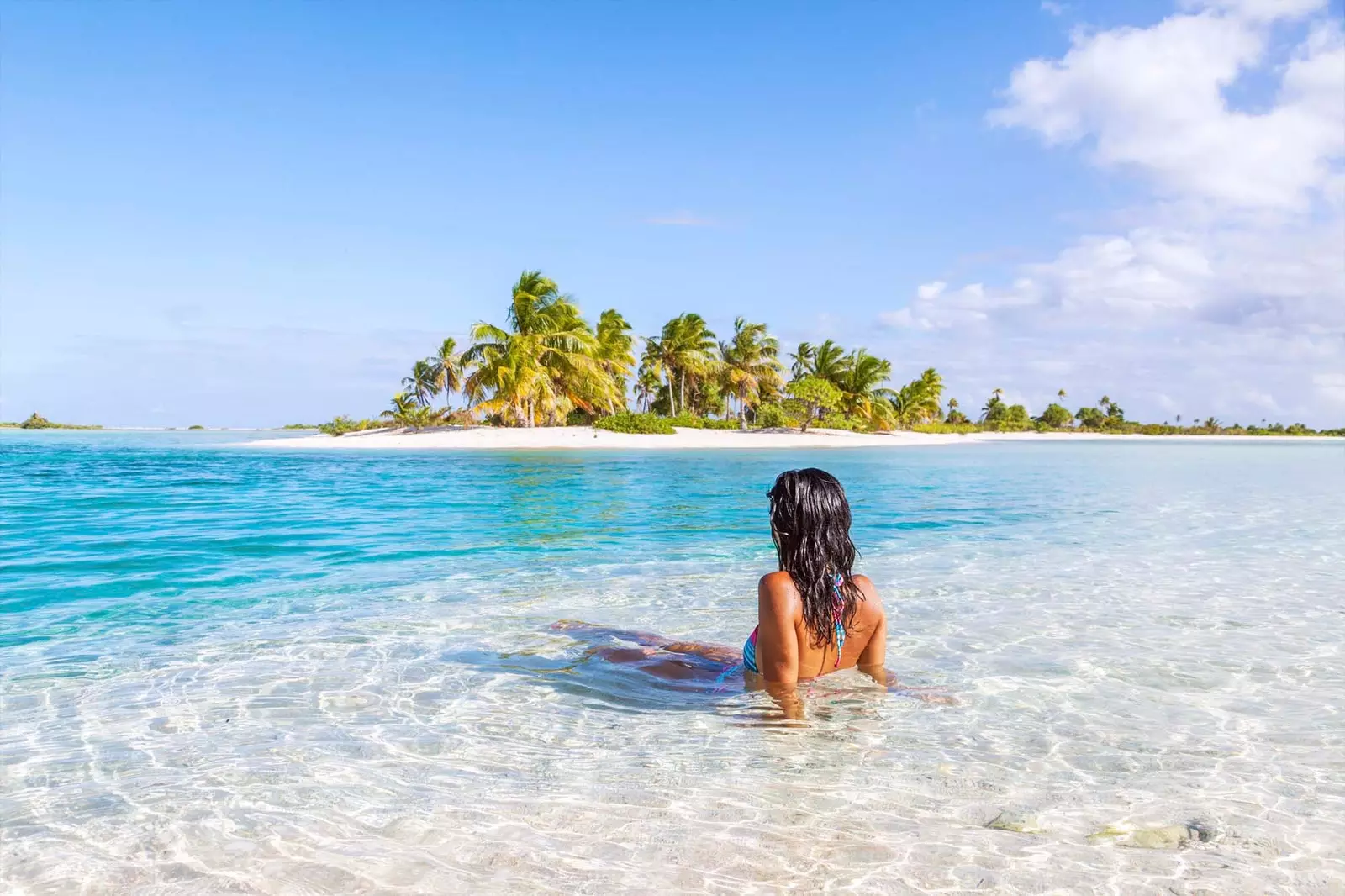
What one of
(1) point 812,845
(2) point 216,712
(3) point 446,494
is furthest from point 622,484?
(1) point 812,845

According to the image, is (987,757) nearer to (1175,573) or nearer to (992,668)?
(992,668)

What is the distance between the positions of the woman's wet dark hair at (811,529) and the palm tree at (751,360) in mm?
67049

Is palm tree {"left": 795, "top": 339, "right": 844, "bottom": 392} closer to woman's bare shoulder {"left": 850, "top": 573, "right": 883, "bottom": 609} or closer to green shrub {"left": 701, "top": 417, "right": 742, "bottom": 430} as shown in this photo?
green shrub {"left": 701, "top": 417, "right": 742, "bottom": 430}

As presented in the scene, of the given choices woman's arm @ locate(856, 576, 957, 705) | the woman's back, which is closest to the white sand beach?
woman's arm @ locate(856, 576, 957, 705)

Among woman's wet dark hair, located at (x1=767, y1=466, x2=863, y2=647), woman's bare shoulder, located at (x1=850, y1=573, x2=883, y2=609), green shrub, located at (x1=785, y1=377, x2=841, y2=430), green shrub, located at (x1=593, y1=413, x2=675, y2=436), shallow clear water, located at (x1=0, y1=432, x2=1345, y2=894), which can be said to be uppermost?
green shrub, located at (x1=785, y1=377, x2=841, y2=430)

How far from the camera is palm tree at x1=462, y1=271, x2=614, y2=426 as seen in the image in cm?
5041

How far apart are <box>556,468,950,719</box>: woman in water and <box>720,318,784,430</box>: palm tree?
2619 inches

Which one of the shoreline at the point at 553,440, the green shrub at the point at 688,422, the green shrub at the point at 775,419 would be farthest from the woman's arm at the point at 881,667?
the green shrub at the point at 775,419

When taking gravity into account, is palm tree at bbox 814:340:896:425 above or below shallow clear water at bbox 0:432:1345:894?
above

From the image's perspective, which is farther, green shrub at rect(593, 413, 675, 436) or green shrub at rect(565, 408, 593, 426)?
green shrub at rect(565, 408, 593, 426)

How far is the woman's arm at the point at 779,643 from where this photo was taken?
4.43m

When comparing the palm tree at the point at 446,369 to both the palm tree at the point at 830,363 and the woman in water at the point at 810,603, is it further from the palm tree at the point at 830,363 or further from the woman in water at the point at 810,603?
the woman in water at the point at 810,603

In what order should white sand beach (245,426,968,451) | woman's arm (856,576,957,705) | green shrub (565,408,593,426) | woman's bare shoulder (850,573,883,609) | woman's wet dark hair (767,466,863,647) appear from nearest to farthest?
woman's wet dark hair (767,466,863,647) < woman's bare shoulder (850,573,883,609) < woman's arm (856,576,957,705) < white sand beach (245,426,968,451) < green shrub (565,408,593,426)

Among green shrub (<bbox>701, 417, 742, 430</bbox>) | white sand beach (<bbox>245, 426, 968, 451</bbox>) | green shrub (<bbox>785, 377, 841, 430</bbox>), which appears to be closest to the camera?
white sand beach (<bbox>245, 426, 968, 451</bbox>)
